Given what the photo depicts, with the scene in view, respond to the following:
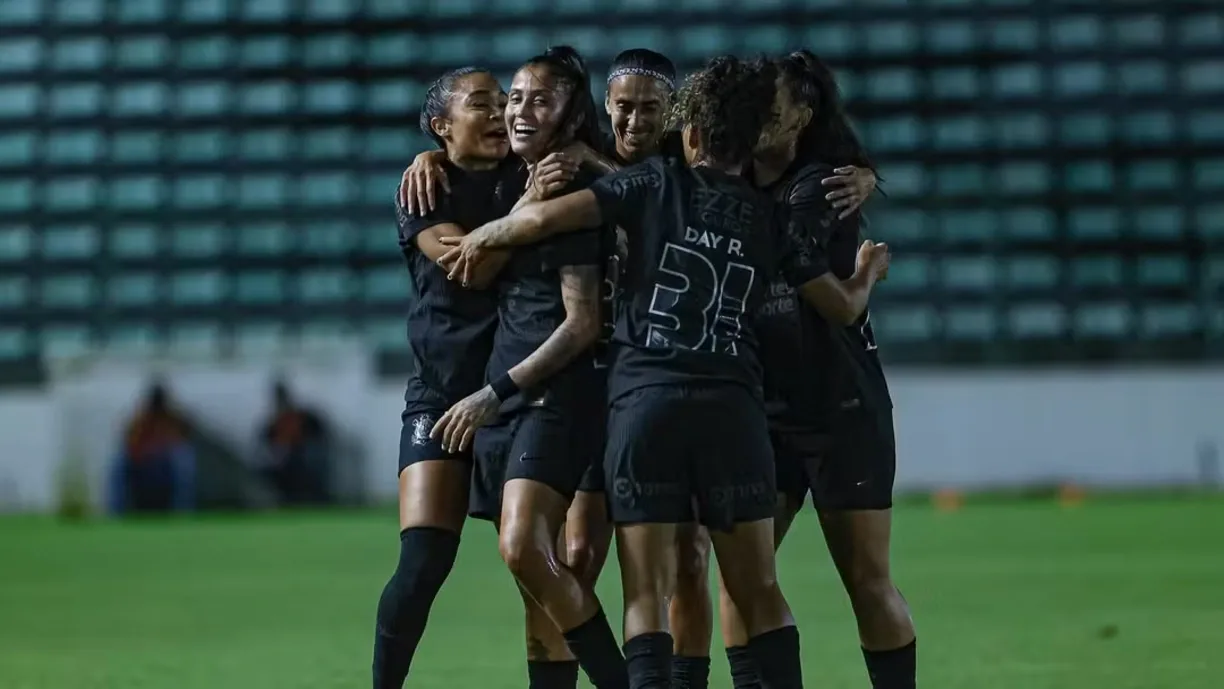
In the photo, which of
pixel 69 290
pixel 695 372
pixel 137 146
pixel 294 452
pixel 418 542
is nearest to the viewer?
pixel 695 372

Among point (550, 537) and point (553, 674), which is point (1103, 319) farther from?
point (550, 537)

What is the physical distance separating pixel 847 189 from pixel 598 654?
48.1 inches

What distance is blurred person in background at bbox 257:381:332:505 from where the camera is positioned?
16.9 metres

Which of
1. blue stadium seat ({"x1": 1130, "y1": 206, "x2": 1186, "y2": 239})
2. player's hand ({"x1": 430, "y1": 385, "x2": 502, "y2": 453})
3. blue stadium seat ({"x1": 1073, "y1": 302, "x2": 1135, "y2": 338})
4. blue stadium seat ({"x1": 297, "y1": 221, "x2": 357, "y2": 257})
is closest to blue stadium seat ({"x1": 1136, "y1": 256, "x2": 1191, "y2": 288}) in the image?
blue stadium seat ({"x1": 1130, "y1": 206, "x2": 1186, "y2": 239})

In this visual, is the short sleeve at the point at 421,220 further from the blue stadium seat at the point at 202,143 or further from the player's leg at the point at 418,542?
the blue stadium seat at the point at 202,143

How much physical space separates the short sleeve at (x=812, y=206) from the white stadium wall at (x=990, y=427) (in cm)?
1338

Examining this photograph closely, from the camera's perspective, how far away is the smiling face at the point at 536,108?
4.45 m

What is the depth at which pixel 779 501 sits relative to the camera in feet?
15.1

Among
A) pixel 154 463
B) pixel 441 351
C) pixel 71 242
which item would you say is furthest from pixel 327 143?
pixel 441 351

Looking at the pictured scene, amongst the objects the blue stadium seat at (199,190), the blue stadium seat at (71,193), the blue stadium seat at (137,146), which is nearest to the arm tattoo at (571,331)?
the blue stadium seat at (199,190)

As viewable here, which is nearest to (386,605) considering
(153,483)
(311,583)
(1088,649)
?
(1088,649)

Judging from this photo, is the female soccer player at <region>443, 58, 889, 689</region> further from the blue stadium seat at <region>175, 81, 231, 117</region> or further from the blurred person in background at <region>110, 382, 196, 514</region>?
the blue stadium seat at <region>175, 81, 231, 117</region>

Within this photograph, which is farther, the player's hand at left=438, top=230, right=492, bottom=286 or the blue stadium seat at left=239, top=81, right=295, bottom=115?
the blue stadium seat at left=239, top=81, right=295, bottom=115

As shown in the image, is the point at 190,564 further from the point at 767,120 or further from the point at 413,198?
the point at 767,120
